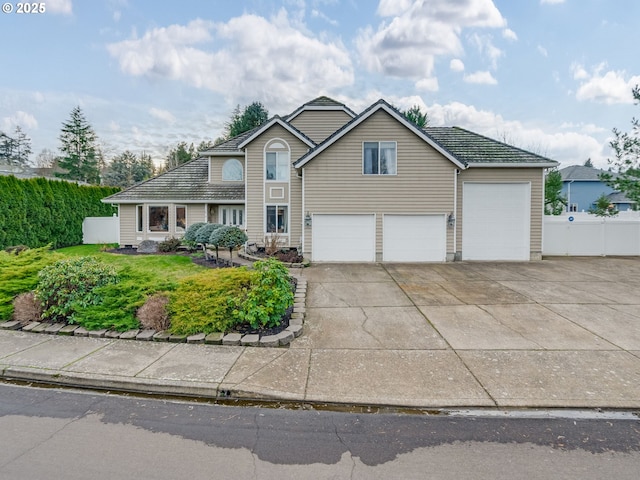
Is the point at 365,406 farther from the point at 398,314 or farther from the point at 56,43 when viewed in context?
the point at 56,43

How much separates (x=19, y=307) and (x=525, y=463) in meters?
8.15

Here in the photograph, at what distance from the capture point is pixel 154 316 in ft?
19.0

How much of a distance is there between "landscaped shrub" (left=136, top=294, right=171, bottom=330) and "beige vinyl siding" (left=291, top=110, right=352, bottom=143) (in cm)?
1388

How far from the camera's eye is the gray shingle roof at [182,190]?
17469 mm

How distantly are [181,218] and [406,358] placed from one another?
619 inches

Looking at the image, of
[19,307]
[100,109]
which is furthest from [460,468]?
[100,109]

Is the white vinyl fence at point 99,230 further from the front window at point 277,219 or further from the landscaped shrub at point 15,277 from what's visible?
the landscaped shrub at point 15,277

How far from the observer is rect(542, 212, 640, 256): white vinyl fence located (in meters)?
15.3

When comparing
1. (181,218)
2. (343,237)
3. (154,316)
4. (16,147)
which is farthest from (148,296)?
(16,147)

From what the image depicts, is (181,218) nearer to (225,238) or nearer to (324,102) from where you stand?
(225,238)

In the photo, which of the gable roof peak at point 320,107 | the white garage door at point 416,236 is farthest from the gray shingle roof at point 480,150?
the gable roof peak at point 320,107

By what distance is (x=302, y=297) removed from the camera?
771 centimetres

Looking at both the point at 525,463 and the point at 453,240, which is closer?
the point at 525,463

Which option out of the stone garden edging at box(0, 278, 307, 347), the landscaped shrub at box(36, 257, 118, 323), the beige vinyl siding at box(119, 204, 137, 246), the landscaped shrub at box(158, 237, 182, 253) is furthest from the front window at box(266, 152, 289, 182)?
the stone garden edging at box(0, 278, 307, 347)
